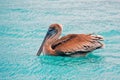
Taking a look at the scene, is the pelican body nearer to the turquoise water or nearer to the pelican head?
the turquoise water

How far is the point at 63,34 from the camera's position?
10.2 metres

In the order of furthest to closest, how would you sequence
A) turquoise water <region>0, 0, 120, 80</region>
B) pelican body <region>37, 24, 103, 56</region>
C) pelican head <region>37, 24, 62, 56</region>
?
pelican head <region>37, 24, 62, 56</region>
pelican body <region>37, 24, 103, 56</region>
turquoise water <region>0, 0, 120, 80</region>

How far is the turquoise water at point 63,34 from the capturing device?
7562 millimetres

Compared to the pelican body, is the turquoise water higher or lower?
lower

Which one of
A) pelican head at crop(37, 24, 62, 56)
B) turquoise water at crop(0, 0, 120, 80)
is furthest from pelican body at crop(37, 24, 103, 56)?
pelican head at crop(37, 24, 62, 56)

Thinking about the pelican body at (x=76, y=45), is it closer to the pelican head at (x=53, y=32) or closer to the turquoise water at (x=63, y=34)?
the turquoise water at (x=63, y=34)

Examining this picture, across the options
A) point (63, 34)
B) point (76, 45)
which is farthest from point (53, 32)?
point (63, 34)

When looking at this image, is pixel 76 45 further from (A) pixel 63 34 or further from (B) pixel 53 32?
(A) pixel 63 34

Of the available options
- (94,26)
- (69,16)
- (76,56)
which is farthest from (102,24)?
(76,56)

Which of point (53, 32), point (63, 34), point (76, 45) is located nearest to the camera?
point (76, 45)

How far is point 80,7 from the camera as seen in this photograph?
1284cm

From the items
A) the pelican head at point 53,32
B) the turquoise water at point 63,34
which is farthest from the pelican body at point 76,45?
the pelican head at point 53,32

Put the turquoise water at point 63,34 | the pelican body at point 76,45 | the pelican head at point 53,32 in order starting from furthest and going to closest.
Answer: the pelican head at point 53,32
the pelican body at point 76,45
the turquoise water at point 63,34

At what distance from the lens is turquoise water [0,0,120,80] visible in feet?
24.8
